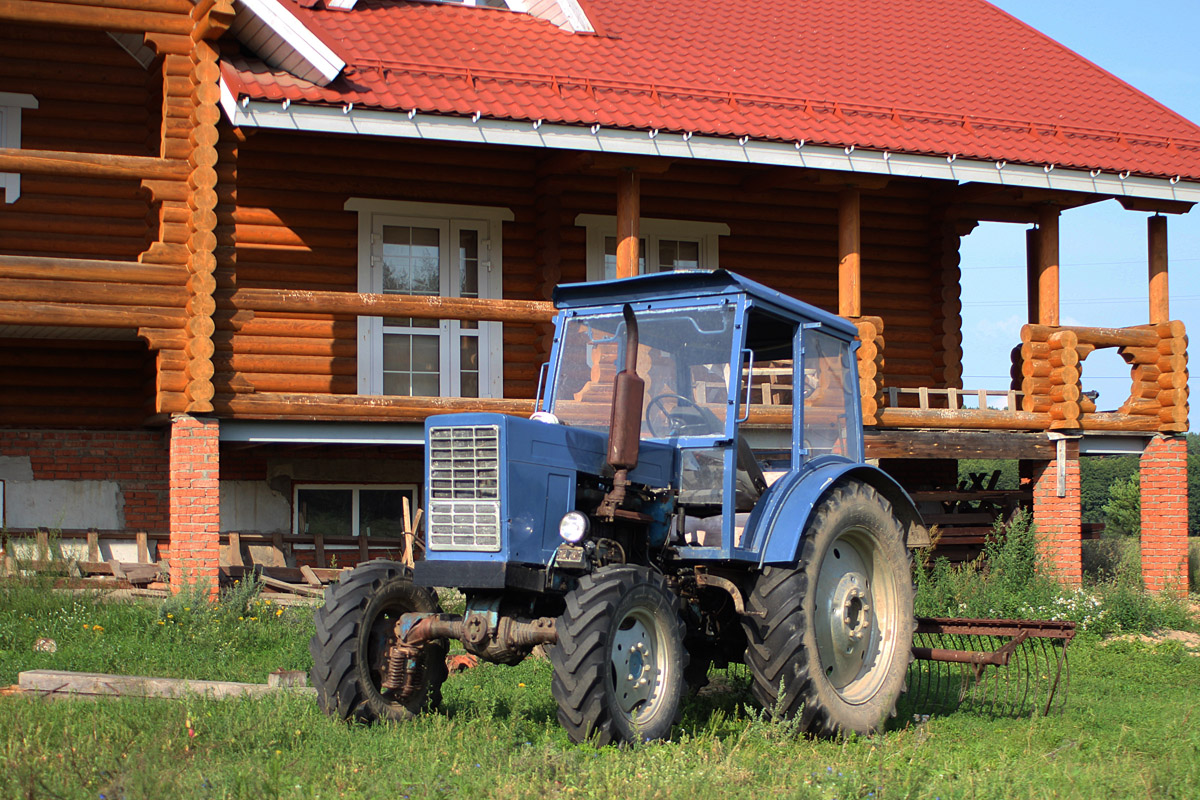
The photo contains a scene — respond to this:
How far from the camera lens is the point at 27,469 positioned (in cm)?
1360

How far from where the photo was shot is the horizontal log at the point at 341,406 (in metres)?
12.0

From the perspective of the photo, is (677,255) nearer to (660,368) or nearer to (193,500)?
(193,500)

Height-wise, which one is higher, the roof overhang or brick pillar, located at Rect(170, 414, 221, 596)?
the roof overhang

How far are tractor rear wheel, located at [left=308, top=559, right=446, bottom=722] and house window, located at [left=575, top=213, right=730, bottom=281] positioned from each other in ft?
29.0

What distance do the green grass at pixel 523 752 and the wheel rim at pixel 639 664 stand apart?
0.27m

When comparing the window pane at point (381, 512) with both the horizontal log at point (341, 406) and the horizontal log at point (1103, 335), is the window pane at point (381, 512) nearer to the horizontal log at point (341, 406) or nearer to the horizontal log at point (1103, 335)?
the horizontal log at point (341, 406)

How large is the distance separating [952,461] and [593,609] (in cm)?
1307

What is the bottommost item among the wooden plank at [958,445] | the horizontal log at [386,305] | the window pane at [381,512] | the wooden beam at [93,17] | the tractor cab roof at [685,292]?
the window pane at [381,512]

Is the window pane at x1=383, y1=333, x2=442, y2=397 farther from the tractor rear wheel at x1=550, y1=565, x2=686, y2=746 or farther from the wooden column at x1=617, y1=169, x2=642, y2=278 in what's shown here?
the tractor rear wheel at x1=550, y1=565, x2=686, y2=746

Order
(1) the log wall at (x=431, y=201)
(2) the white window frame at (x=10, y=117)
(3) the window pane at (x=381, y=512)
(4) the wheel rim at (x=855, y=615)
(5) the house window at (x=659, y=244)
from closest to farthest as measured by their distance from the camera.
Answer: (4) the wheel rim at (x=855, y=615) → (2) the white window frame at (x=10, y=117) → (1) the log wall at (x=431, y=201) → (3) the window pane at (x=381, y=512) → (5) the house window at (x=659, y=244)

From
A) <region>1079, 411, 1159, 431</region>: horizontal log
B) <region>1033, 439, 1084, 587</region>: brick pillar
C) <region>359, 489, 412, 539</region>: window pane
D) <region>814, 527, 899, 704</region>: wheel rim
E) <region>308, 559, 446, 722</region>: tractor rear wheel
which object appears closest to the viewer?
<region>308, 559, 446, 722</region>: tractor rear wheel

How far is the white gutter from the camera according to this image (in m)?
11.9

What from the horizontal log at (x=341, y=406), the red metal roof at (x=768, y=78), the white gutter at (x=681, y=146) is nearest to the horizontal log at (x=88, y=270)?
the horizontal log at (x=341, y=406)

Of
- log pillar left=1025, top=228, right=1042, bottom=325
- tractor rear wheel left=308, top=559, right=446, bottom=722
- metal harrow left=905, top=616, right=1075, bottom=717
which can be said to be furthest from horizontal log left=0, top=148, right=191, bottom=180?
log pillar left=1025, top=228, right=1042, bottom=325
